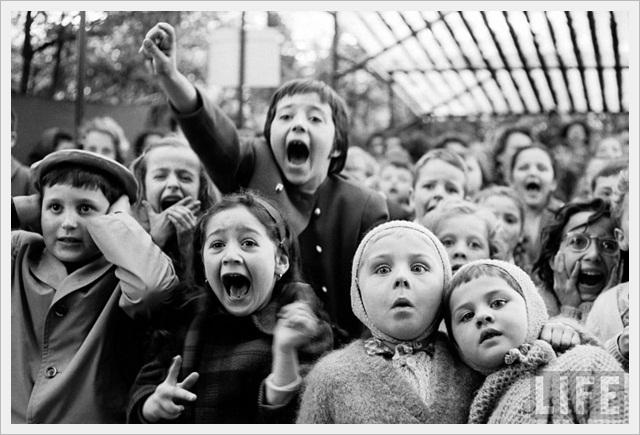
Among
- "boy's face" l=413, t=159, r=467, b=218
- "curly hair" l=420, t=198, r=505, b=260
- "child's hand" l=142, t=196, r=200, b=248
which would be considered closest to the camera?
"child's hand" l=142, t=196, r=200, b=248

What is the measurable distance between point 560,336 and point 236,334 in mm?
1081

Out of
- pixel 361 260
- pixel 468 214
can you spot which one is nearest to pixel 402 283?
pixel 361 260

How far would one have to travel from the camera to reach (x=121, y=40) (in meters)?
10.7

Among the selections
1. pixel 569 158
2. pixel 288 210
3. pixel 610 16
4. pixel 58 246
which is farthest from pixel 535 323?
pixel 610 16

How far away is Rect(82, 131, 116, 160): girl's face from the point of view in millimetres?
5648

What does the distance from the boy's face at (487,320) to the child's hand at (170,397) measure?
2.93 ft

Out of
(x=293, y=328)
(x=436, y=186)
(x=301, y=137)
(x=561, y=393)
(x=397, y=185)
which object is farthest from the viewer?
(x=397, y=185)

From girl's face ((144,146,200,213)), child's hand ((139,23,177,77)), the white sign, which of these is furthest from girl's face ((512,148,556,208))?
the white sign

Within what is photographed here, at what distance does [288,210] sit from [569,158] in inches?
134

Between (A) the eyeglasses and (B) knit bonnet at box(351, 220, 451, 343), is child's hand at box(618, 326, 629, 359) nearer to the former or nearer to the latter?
(B) knit bonnet at box(351, 220, 451, 343)

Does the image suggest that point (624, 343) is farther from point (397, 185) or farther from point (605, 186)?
point (397, 185)

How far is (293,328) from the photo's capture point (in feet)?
8.99

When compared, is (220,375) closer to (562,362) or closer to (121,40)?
(562,362)

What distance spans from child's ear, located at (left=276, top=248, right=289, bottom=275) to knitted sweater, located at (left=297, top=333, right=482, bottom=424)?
1.61 feet
